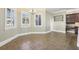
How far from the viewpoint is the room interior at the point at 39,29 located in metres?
2.28

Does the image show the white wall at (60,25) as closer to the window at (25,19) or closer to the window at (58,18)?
the window at (58,18)

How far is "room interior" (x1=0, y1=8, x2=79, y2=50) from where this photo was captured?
228 centimetres

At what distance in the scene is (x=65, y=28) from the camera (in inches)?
92.0

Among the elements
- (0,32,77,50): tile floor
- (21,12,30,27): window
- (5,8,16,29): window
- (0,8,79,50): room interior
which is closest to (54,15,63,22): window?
(0,8,79,50): room interior

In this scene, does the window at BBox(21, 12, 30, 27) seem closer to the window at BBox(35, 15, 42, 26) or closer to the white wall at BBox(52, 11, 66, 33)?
the window at BBox(35, 15, 42, 26)

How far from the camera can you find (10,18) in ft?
7.61

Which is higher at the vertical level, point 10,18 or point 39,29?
point 10,18

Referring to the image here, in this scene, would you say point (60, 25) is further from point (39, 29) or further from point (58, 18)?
point (39, 29)

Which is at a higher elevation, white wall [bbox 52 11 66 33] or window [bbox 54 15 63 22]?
window [bbox 54 15 63 22]

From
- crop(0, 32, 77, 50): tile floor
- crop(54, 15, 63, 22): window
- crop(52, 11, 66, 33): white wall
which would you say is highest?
crop(54, 15, 63, 22): window

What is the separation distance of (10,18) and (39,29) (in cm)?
56

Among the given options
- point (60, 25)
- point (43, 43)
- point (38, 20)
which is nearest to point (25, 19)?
point (38, 20)

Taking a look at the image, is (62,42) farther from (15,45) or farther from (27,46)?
(15,45)
